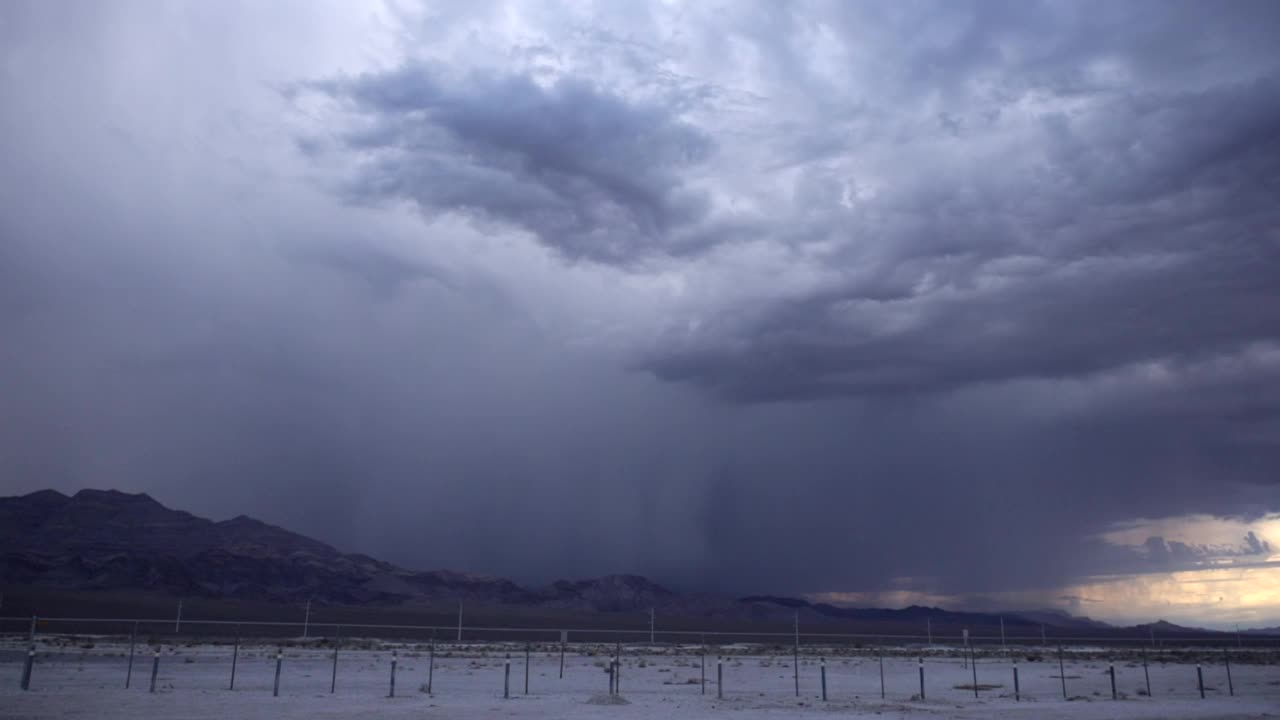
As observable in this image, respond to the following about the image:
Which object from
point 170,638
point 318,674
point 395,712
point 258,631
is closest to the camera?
point 395,712

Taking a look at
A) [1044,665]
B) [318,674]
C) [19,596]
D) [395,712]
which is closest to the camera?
[395,712]

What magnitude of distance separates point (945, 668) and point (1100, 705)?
2489cm

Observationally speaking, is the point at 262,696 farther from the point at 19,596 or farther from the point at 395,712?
the point at 19,596

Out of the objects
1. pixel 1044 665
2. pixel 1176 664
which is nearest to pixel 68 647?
pixel 1044 665

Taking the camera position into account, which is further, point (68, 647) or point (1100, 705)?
point (68, 647)

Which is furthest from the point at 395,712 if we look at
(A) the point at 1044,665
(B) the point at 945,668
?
(A) the point at 1044,665

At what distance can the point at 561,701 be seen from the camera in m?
33.9

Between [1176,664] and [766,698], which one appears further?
[1176,664]

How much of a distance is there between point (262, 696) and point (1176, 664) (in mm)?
62294

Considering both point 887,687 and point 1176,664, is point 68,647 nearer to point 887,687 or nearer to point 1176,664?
point 887,687

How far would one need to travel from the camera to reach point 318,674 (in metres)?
44.4

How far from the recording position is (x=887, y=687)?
4441 centimetres

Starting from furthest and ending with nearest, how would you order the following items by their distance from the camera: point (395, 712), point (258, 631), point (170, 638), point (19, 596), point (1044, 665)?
point (19, 596), point (258, 631), point (170, 638), point (1044, 665), point (395, 712)

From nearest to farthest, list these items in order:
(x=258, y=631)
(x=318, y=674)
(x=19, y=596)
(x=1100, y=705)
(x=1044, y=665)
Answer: (x=1100, y=705) → (x=318, y=674) → (x=1044, y=665) → (x=258, y=631) → (x=19, y=596)
